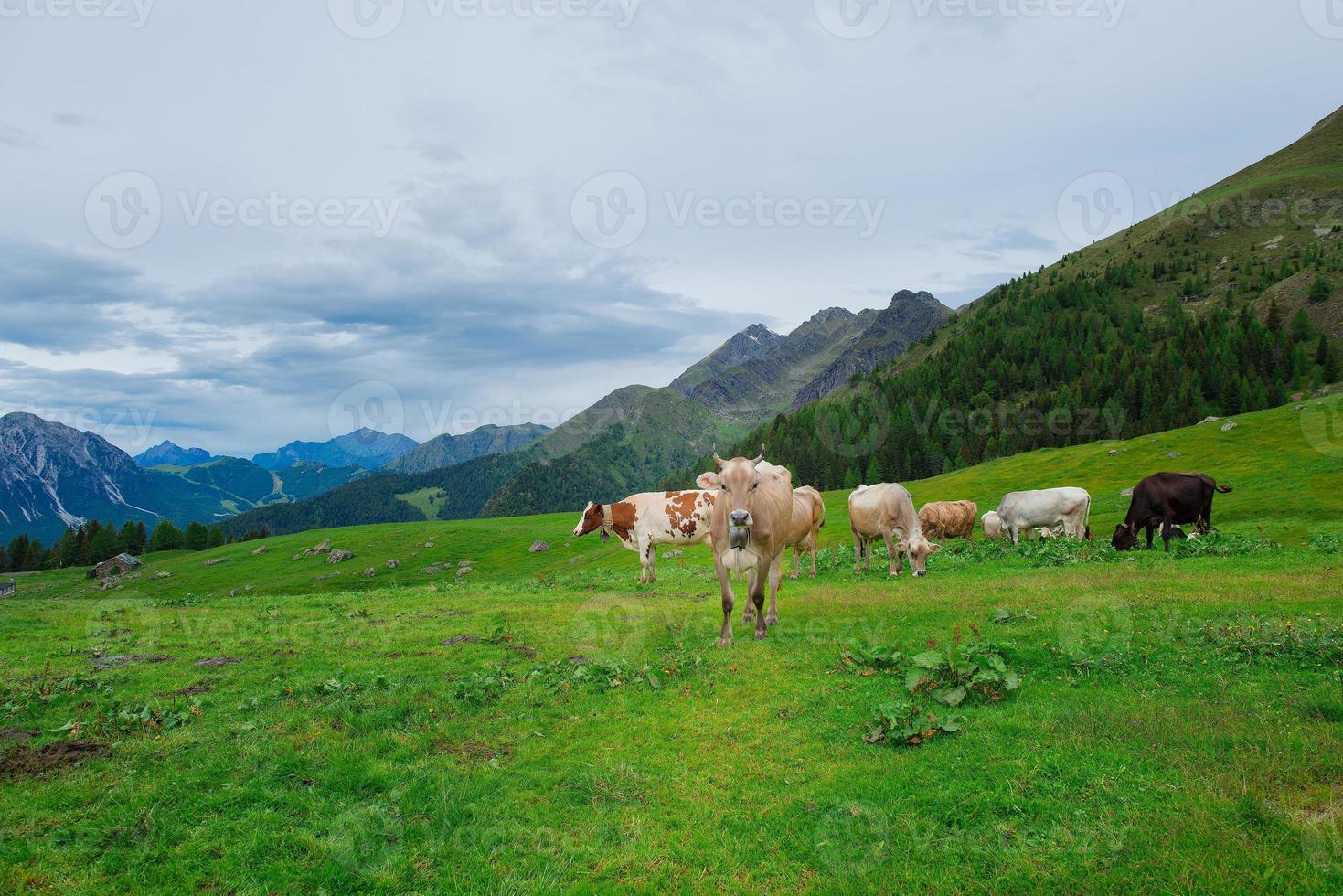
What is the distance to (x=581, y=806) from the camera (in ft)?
25.0

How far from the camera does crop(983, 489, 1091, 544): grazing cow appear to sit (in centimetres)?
3472

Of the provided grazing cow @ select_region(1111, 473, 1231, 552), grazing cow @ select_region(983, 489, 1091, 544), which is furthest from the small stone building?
grazing cow @ select_region(1111, 473, 1231, 552)

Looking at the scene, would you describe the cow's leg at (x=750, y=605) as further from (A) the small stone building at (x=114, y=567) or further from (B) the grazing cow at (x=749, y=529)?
(A) the small stone building at (x=114, y=567)

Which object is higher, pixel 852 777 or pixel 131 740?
pixel 131 740

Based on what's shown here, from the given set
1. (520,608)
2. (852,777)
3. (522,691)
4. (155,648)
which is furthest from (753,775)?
(155,648)

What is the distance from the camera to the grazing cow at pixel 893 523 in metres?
23.2

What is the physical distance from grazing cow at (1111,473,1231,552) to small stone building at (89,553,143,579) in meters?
127

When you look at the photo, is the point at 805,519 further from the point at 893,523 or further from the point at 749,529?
the point at 749,529

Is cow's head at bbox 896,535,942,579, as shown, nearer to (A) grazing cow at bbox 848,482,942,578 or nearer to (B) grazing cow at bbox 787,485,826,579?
(A) grazing cow at bbox 848,482,942,578

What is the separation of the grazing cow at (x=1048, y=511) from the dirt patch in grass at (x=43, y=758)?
38.0 meters

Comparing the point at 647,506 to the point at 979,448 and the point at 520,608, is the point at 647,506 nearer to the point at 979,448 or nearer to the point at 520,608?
the point at 520,608

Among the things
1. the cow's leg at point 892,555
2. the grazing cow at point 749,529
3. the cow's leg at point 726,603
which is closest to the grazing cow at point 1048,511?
the cow's leg at point 892,555

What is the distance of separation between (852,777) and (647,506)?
2293cm

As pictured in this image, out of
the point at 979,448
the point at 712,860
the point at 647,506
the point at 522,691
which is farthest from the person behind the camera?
the point at 979,448
